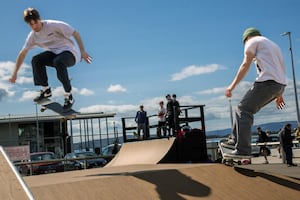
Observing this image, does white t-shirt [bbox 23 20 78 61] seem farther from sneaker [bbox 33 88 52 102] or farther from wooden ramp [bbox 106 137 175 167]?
wooden ramp [bbox 106 137 175 167]

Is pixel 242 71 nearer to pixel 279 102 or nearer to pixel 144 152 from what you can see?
pixel 279 102

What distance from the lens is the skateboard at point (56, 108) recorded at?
650 centimetres

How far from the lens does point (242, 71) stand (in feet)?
16.6

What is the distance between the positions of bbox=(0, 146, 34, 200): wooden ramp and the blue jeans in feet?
8.86

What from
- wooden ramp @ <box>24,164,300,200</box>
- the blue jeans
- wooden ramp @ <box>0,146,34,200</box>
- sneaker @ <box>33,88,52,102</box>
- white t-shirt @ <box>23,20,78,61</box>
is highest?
white t-shirt @ <box>23,20,78,61</box>

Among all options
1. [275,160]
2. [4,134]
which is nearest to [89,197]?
[275,160]

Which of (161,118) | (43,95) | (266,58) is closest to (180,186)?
(266,58)

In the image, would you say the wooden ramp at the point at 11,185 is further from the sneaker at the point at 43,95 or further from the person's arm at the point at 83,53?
the person's arm at the point at 83,53

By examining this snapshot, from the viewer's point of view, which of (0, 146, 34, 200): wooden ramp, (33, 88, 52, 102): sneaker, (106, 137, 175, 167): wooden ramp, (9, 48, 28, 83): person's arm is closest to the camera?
(0, 146, 34, 200): wooden ramp

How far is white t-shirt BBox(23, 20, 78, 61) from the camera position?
20.1 ft

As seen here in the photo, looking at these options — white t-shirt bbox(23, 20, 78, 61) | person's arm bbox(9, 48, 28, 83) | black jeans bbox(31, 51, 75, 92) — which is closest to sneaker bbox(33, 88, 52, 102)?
black jeans bbox(31, 51, 75, 92)

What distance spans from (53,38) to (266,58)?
306 centimetres

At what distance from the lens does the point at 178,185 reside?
4980 millimetres

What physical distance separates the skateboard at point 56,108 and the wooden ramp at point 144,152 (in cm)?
370
